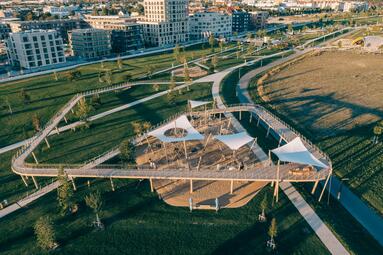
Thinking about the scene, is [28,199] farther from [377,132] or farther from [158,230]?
[377,132]

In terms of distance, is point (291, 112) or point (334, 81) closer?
point (291, 112)

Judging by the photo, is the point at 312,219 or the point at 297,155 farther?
the point at 297,155

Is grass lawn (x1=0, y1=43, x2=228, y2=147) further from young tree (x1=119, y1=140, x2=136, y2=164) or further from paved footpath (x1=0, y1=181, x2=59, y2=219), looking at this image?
young tree (x1=119, y1=140, x2=136, y2=164)

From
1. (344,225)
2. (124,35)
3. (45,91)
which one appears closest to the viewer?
(344,225)

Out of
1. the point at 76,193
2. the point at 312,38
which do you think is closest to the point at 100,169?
the point at 76,193

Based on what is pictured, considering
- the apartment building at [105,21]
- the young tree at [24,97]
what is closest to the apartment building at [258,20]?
the apartment building at [105,21]

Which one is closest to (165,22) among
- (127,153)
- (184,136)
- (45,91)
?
(45,91)

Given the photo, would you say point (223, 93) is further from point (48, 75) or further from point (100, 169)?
point (48, 75)
